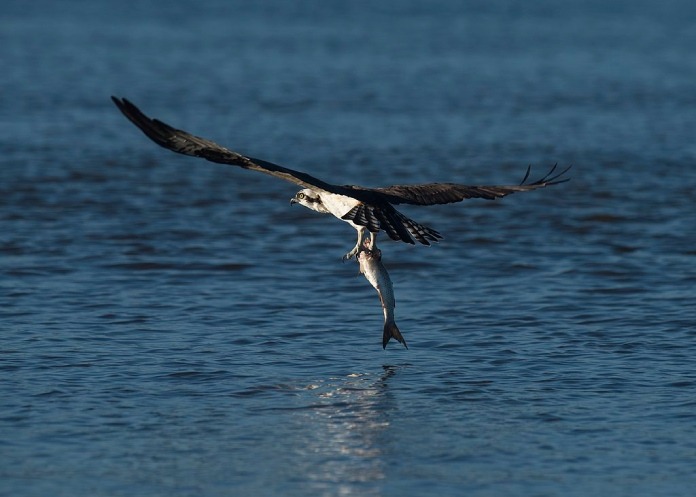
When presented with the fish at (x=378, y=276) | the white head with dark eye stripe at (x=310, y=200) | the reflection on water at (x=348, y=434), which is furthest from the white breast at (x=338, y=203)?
the reflection on water at (x=348, y=434)

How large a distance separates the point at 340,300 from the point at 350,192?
9.56 ft

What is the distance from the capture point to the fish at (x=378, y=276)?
7.91 meters

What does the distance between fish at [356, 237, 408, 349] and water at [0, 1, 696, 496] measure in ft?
1.15

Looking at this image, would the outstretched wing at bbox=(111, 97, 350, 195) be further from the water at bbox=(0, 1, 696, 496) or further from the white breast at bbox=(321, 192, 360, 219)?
the water at bbox=(0, 1, 696, 496)

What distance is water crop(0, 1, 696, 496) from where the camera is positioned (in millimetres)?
6676

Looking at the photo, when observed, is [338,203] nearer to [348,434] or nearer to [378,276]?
[378,276]

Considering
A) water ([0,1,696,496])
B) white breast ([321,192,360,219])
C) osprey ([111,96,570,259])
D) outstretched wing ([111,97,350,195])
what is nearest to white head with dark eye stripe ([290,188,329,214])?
osprey ([111,96,570,259])

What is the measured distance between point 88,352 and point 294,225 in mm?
5068

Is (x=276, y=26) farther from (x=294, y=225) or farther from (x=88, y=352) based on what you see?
(x=88, y=352)

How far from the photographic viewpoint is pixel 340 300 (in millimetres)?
10492

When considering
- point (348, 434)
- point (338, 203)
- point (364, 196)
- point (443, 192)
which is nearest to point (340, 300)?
point (443, 192)

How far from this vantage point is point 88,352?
8.72 metres

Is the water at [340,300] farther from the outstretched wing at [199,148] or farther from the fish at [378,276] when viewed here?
the outstretched wing at [199,148]

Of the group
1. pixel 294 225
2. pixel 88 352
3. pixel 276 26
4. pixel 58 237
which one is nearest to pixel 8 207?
pixel 58 237
